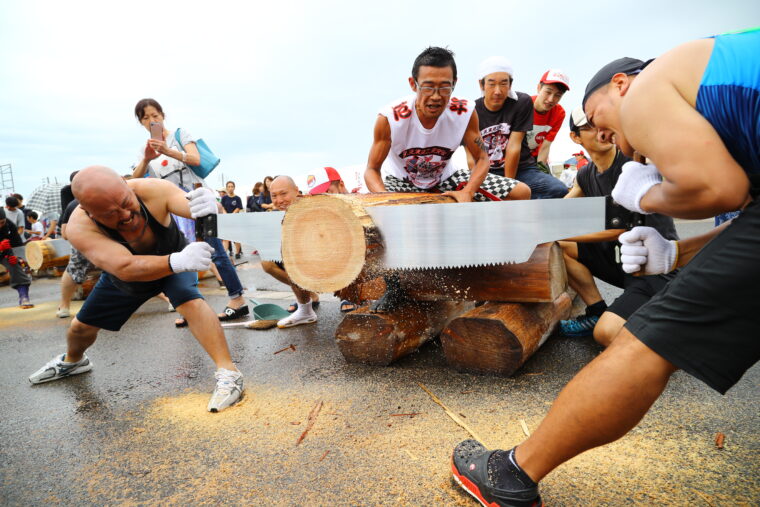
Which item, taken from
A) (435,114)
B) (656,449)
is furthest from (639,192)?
(435,114)

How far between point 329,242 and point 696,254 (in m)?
1.45

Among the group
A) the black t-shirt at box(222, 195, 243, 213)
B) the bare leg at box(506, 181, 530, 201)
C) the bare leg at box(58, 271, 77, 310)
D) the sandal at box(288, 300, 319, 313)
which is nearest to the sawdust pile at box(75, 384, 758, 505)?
the bare leg at box(506, 181, 530, 201)

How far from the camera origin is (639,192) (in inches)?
55.2

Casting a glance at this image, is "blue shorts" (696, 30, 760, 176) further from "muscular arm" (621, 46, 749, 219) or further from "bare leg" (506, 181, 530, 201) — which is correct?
"bare leg" (506, 181, 530, 201)

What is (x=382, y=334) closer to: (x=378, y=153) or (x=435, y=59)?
(x=378, y=153)

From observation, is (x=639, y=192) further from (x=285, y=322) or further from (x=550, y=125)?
(x=550, y=125)

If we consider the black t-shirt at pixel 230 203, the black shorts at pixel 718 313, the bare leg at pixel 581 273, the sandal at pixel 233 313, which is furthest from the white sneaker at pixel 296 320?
the black t-shirt at pixel 230 203

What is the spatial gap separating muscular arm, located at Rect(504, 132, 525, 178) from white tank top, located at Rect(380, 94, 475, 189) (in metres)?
0.82

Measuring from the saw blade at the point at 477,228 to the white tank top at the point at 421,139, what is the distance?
1.34m

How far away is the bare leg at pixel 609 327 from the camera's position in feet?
7.75

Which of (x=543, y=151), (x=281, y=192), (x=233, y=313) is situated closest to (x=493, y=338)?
(x=281, y=192)

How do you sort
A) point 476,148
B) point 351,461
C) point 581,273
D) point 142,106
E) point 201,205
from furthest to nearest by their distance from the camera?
1. point 142,106
2. point 476,148
3. point 581,273
4. point 201,205
5. point 351,461

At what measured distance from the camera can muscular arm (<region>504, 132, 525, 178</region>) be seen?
4.09 m

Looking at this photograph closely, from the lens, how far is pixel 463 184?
360 centimetres
